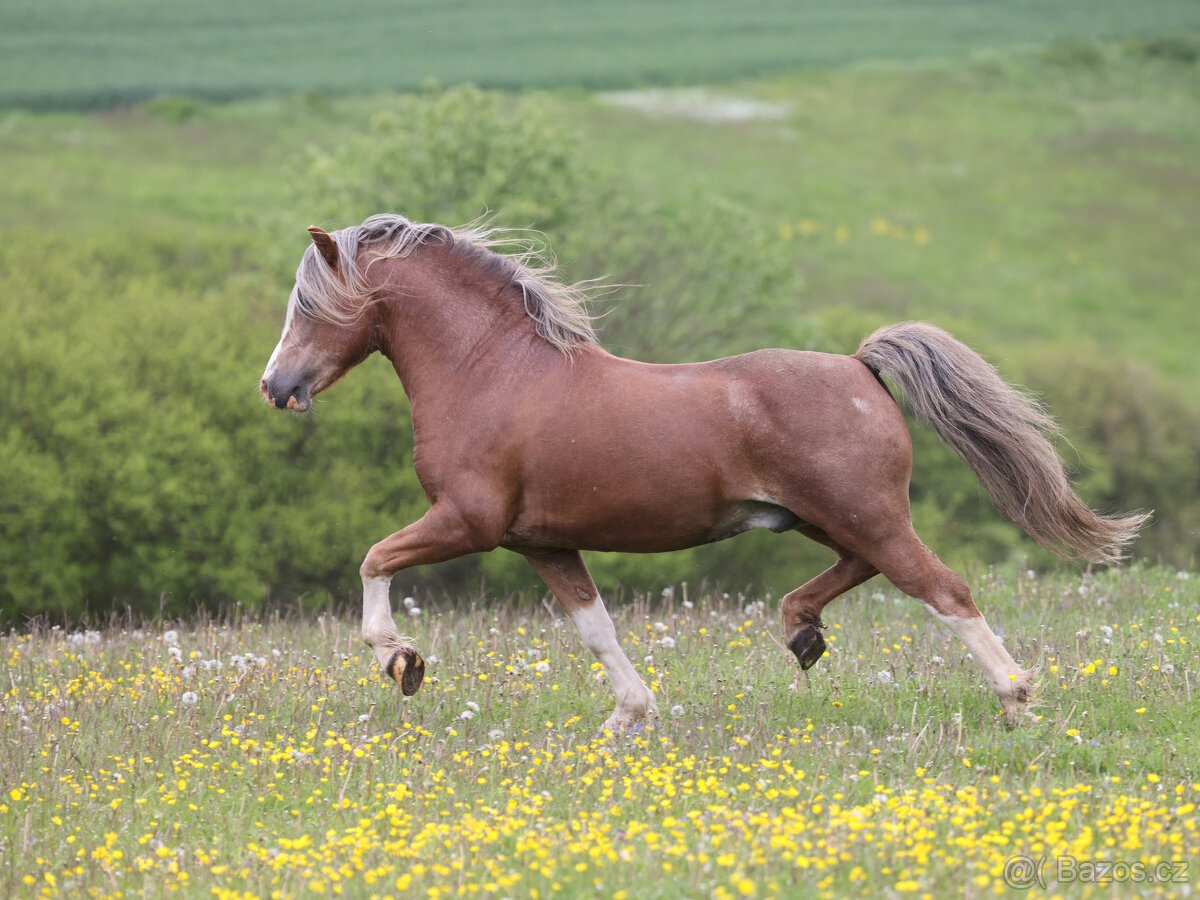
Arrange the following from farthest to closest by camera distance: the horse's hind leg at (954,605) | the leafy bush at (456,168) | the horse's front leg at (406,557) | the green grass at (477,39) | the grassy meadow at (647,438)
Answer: the green grass at (477,39) < the leafy bush at (456,168) < the horse's front leg at (406,557) < the horse's hind leg at (954,605) < the grassy meadow at (647,438)

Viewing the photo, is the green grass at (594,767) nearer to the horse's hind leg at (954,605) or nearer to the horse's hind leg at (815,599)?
the horse's hind leg at (954,605)

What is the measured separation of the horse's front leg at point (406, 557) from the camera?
5797mm

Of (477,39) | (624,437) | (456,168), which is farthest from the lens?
(477,39)

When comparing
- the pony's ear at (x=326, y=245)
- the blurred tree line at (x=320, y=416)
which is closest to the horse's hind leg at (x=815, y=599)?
the pony's ear at (x=326, y=245)

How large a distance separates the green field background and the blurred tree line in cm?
8

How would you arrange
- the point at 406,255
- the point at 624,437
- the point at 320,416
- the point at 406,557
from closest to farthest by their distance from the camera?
the point at 624,437 < the point at 406,557 < the point at 406,255 < the point at 320,416

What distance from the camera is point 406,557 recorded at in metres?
5.87

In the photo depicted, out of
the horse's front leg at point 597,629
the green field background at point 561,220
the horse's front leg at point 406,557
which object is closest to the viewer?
the horse's front leg at point 406,557

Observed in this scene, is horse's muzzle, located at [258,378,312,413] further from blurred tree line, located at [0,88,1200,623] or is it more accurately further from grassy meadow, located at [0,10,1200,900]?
blurred tree line, located at [0,88,1200,623]

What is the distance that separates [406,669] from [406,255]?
6.81 ft

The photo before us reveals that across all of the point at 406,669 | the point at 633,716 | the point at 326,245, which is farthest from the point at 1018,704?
the point at 326,245

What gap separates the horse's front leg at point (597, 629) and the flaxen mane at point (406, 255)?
1.11 m

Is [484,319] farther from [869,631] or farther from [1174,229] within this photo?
[1174,229]

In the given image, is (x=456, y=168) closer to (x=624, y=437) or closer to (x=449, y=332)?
(x=449, y=332)
